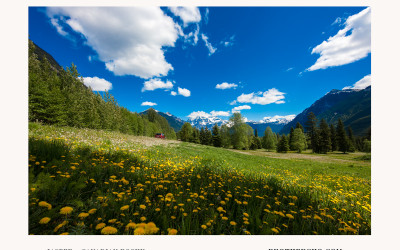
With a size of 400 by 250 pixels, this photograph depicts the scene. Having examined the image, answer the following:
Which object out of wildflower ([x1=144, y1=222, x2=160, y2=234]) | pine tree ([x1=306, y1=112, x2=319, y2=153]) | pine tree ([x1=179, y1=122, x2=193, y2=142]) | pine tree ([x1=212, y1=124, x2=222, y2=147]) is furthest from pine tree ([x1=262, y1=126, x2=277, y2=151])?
wildflower ([x1=144, y1=222, x2=160, y2=234])

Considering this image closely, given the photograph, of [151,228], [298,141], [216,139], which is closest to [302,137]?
[298,141]

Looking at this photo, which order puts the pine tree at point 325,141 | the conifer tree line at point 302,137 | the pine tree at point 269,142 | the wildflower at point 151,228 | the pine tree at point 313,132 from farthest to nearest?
the pine tree at point 269,142, the pine tree at point 313,132, the conifer tree line at point 302,137, the pine tree at point 325,141, the wildflower at point 151,228

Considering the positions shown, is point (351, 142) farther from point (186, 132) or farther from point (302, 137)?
point (186, 132)

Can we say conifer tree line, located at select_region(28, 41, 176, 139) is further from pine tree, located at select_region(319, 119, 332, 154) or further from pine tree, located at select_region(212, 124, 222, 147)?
pine tree, located at select_region(319, 119, 332, 154)

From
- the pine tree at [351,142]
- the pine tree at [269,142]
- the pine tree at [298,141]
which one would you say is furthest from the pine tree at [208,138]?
the pine tree at [351,142]

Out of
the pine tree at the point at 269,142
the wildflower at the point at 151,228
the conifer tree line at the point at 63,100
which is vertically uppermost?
the conifer tree line at the point at 63,100

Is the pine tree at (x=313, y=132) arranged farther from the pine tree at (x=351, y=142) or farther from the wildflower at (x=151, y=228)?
the wildflower at (x=151, y=228)

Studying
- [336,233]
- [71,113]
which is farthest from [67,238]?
[71,113]

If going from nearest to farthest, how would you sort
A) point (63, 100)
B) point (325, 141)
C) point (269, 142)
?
point (63, 100) → point (325, 141) → point (269, 142)

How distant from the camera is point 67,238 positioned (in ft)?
5.41

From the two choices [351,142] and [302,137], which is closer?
[351,142]
